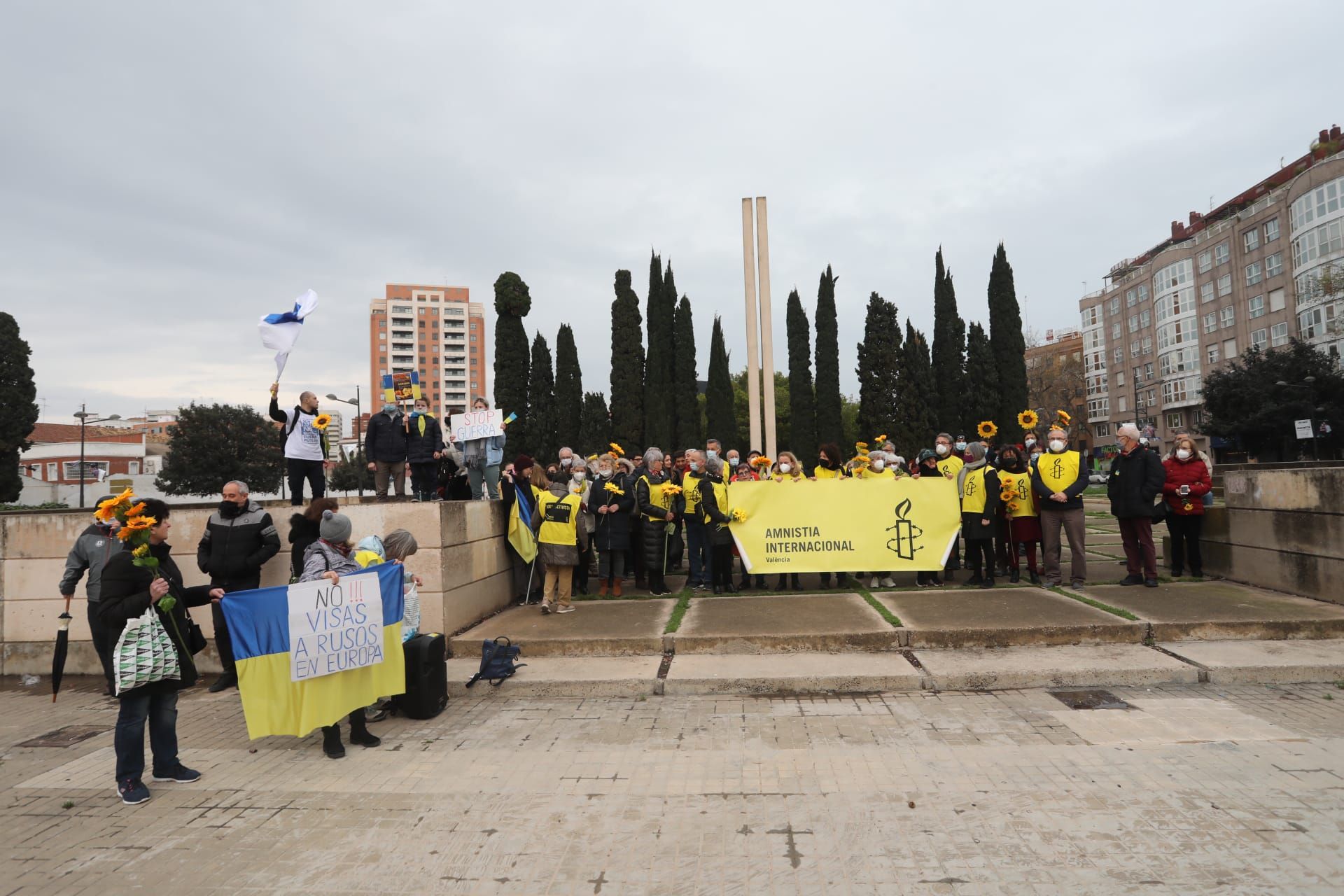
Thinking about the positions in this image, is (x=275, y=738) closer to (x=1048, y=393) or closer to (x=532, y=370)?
(x=532, y=370)

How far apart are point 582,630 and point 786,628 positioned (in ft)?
7.03

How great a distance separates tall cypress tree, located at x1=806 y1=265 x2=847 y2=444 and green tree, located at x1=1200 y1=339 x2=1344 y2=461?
74.4 feet

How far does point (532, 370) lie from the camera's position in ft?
152

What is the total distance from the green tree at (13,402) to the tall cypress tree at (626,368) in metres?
34.8

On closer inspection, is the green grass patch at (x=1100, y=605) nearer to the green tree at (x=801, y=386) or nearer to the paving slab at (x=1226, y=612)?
the paving slab at (x=1226, y=612)

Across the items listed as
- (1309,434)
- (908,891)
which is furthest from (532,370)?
(908,891)

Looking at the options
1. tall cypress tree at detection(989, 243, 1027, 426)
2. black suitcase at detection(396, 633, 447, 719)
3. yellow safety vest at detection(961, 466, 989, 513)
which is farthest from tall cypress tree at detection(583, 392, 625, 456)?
black suitcase at detection(396, 633, 447, 719)

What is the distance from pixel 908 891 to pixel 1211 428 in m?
53.3

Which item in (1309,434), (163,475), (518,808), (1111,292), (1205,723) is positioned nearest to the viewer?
(518,808)

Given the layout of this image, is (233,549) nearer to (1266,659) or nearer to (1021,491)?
(1021,491)

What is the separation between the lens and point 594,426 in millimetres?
49312

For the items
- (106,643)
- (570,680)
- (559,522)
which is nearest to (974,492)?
(559,522)

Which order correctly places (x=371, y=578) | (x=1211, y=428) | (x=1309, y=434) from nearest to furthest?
1. (x=371, y=578)
2. (x=1309, y=434)
3. (x=1211, y=428)

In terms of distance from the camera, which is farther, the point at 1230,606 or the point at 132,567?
the point at 1230,606
